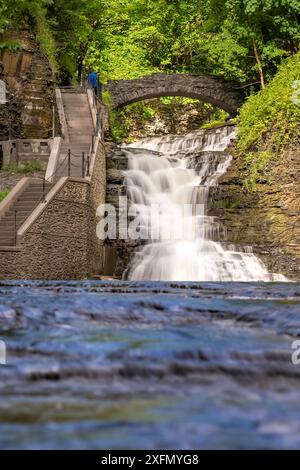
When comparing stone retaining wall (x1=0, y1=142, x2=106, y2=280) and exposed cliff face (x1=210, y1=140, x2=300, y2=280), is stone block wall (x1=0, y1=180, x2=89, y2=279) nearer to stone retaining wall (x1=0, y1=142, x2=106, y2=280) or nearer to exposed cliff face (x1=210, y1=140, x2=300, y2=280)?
stone retaining wall (x1=0, y1=142, x2=106, y2=280)

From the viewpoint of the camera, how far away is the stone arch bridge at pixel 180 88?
34.6 meters

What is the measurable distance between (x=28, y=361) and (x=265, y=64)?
27.2m

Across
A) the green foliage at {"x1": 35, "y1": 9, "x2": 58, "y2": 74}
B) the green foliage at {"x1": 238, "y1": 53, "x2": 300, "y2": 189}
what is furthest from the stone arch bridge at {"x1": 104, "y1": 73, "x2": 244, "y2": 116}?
the green foliage at {"x1": 238, "y1": 53, "x2": 300, "y2": 189}

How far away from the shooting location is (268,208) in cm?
2402

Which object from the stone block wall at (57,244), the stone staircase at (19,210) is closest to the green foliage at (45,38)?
the stone staircase at (19,210)

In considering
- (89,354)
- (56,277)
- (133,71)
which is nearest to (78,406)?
(89,354)

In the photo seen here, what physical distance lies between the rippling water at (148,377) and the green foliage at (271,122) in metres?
17.6

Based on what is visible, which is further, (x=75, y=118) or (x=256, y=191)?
(x=75, y=118)

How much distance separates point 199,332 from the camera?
21.2 feet

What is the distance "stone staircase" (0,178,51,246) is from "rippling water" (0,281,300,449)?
9.52m

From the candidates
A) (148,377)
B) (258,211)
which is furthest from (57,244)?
(148,377)

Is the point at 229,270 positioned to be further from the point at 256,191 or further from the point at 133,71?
the point at 133,71

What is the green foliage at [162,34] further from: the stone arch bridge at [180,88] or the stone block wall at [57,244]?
the stone block wall at [57,244]

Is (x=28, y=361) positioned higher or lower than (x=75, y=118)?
lower
